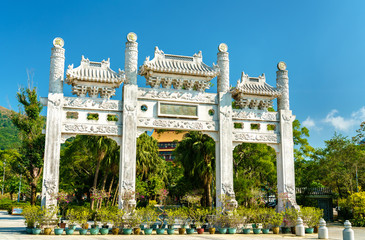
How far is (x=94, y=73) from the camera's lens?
12.4 meters

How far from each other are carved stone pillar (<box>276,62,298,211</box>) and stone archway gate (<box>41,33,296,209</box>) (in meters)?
0.04

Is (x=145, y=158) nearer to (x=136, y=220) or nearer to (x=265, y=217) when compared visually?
(x=136, y=220)

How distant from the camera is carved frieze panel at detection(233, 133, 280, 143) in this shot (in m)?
13.2

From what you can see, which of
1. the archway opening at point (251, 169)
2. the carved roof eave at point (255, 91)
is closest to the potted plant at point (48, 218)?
the carved roof eave at point (255, 91)

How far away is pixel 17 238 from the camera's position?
949 cm

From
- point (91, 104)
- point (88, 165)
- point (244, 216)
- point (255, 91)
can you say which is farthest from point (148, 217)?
point (88, 165)

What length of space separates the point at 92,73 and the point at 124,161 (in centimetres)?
323

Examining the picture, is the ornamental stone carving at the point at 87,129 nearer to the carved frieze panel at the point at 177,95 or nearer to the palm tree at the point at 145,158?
the carved frieze panel at the point at 177,95

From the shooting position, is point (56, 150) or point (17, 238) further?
point (56, 150)

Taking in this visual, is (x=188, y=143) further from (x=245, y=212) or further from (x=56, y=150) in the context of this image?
(x=56, y=150)

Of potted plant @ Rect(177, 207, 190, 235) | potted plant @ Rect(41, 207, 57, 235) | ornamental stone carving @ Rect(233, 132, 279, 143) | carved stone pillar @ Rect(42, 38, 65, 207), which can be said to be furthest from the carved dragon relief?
potted plant @ Rect(41, 207, 57, 235)

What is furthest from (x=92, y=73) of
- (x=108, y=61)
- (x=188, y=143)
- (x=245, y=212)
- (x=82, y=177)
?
(x=82, y=177)

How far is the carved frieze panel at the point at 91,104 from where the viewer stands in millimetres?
11953

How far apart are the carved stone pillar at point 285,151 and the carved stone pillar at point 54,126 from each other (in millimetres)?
7910
